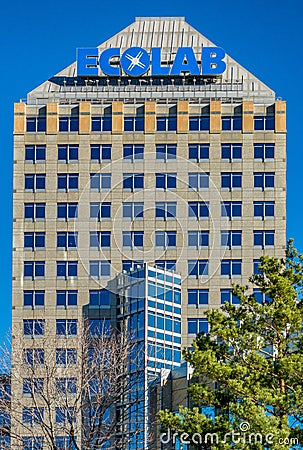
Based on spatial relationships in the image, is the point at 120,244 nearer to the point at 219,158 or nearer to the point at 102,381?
the point at 219,158

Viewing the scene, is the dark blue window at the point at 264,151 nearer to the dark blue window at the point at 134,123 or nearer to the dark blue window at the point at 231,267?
the dark blue window at the point at 231,267

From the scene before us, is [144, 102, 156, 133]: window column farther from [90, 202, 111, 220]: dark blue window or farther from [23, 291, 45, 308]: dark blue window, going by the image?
[23, 291, 45, 308]: dark blue window

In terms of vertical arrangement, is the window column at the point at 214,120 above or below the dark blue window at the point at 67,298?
above

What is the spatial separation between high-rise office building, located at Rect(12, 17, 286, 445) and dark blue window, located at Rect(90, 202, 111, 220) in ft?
0.48

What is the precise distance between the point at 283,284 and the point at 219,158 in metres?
68.7

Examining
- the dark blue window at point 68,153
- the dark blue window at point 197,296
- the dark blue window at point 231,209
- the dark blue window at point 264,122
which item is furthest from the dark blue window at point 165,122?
the dark blue window at point 197,296

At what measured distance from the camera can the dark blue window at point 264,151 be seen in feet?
434

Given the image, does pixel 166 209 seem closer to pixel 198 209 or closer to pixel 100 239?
pixel 198 209

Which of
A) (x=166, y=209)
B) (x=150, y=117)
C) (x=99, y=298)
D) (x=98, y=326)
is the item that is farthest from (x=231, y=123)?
(x=98, y=326)

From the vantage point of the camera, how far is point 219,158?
132 m

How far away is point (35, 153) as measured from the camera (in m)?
133

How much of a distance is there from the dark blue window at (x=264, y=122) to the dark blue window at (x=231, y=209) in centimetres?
859

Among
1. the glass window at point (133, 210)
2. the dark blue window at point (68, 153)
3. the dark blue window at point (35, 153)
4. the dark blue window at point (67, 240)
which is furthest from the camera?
the dark blue window at point (35, 153)

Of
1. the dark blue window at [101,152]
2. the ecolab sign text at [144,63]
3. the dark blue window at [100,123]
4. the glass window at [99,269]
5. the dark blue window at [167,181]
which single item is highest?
the ecolab sign text at [144,63]
